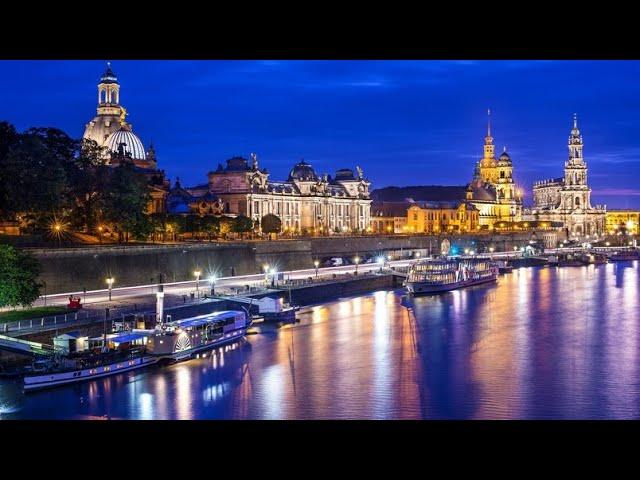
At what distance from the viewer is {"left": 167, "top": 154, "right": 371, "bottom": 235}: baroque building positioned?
3944cm

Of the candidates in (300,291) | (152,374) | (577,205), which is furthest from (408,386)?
(577,205)

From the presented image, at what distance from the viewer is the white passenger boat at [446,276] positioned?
27.1 meters

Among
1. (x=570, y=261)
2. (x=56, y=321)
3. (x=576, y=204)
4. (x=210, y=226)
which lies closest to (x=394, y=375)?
(x=56, y=321)

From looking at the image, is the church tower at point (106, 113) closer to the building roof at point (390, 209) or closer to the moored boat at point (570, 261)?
the building roof at point (390, 209)

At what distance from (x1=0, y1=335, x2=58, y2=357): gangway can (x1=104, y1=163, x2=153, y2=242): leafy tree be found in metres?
10.8

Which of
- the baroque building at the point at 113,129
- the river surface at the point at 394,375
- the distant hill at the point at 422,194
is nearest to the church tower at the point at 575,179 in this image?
the distant hill at the point at 422,194

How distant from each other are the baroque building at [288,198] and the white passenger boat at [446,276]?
1119cm

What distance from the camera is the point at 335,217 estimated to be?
4775 centimetres

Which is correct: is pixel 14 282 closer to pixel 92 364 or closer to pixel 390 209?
pixel 92 364

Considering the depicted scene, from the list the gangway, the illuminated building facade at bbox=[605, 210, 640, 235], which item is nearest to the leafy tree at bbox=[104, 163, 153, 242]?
the gangway

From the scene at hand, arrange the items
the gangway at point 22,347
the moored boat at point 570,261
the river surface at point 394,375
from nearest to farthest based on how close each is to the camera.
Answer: the river surface at point 394,375 → the gangway at point 22,347 → the moored boat at point 570,261

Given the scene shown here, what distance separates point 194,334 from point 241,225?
19.9 meters

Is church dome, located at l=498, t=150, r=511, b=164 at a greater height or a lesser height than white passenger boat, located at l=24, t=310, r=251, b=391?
greater

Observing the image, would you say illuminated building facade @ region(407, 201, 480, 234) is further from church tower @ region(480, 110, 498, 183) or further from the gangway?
the gangway
